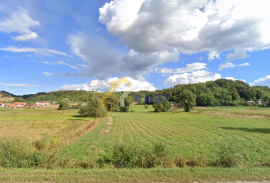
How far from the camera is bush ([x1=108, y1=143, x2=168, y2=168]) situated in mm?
8000

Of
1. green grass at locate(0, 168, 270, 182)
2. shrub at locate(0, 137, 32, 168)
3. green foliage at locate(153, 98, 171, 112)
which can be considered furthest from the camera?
green foliage at locate(153, 98, 171, 112)

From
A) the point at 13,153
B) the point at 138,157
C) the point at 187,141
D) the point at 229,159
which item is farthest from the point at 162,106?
the point at 13,153

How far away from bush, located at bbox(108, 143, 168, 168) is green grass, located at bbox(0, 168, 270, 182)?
1.12m

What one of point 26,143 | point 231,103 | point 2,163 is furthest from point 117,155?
point 231,103

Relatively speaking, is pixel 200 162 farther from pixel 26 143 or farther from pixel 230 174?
pixel 26 143

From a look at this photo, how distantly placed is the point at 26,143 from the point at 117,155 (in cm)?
566

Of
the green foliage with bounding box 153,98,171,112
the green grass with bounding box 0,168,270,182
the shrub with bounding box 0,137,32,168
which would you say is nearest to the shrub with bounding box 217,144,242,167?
the green grass with bounding box 0,168,270,182

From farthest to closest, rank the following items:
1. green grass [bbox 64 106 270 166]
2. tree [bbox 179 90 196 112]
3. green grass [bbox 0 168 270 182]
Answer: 1. tree [bbox 179 90 196 112]
2. green grass [bbox 64 106 270 166]
3. green grass [bbox 0 168 270 182]

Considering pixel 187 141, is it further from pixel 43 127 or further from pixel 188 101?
pixel 188 101

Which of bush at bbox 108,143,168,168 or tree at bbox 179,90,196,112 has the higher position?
tree at bbox 179,90,196,112

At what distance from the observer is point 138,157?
8.17 metres

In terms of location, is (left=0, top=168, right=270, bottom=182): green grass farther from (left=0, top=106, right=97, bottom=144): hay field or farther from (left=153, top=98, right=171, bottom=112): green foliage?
(left=153, top=98, right=171, bottom=112): green foliage

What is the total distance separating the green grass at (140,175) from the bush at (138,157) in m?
1.12

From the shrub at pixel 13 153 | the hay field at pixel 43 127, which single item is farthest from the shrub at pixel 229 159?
the hay field at pixel 43 127
